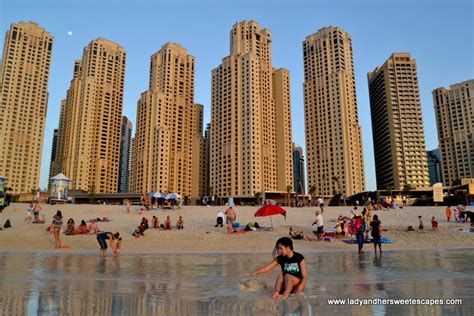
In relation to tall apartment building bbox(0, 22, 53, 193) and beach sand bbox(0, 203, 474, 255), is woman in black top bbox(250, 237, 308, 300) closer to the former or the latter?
beach sand bbox(0, 203, 474, 255)

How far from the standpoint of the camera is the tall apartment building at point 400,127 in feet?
475

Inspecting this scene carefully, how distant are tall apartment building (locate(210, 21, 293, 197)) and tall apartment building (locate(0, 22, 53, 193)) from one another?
65.1m

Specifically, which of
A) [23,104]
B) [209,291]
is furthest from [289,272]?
[23,104]

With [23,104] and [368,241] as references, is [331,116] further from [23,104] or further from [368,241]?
[368,241]

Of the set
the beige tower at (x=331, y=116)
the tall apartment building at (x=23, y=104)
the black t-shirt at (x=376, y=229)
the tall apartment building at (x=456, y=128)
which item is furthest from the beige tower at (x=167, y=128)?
the black t-shirt at (x=376, y=229)

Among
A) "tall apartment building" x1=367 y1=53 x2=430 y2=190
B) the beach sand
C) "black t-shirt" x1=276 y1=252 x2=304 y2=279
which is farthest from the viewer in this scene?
"tall apartment building" x1=367 y1=53 x2=430 y2=190

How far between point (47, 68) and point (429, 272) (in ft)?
524

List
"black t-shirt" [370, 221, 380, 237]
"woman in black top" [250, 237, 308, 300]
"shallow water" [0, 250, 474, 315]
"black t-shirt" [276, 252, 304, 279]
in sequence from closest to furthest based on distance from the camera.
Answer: "shallow water" [0, 250, 474, 315], "woman in black top" [250, 237, 308, 300], "black t-shirt" [276, 252, 304, 279], "black t-shirt" [370, 221, 380, 237]

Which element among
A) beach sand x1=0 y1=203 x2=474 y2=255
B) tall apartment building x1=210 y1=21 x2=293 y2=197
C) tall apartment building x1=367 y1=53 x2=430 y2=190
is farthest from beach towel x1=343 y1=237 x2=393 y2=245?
tall apartment building x1=367 y1=53 x2=430 y2=190

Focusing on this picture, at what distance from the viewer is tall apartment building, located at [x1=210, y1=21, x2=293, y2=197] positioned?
133m

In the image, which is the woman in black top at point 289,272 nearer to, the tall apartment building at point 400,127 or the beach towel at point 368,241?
the beach towel at point 368,241

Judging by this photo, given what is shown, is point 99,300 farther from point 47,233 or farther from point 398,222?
point 398,222

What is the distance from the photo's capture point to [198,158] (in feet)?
511

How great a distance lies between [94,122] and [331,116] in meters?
91.7
